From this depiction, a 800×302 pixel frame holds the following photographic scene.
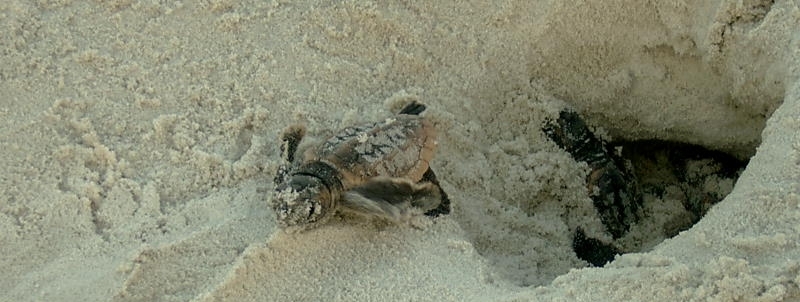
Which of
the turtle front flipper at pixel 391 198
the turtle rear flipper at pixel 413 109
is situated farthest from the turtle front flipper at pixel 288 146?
the turtle rear flipper at pixel 413 109

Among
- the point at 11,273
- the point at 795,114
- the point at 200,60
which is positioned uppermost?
the point at 795,114

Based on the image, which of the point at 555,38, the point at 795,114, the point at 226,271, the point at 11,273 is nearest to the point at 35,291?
the point at 11,273

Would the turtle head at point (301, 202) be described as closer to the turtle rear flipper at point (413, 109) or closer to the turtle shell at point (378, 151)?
the turtle shell at point (378, 151)

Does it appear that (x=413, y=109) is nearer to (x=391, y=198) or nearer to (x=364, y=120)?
(x=364, y=120)

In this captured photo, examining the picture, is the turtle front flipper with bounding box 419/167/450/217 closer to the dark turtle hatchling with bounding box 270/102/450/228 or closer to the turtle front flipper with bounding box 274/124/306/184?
the dark turtle hatchling with bounding box 270/102/450/228

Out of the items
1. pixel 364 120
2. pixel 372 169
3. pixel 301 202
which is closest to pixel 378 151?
pixel 372 169

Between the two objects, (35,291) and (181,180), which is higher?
(181,180)

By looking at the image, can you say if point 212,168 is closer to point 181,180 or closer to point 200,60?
point 181,180
